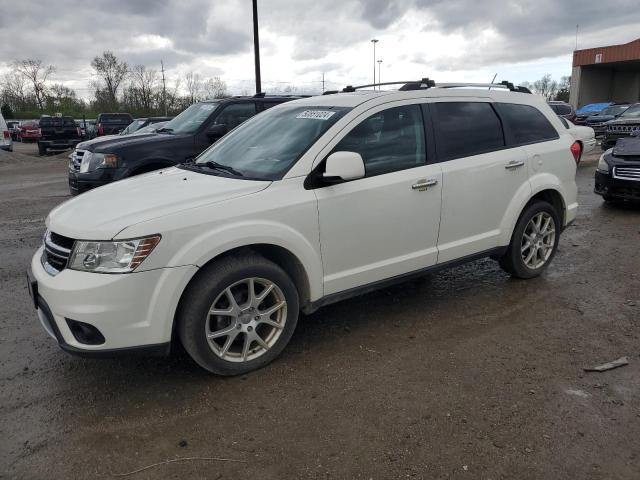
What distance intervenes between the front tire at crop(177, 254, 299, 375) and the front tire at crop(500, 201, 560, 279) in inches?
94.7

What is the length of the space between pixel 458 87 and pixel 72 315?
359 cm

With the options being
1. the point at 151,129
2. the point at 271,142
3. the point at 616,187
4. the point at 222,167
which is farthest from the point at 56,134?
the point at 271,142

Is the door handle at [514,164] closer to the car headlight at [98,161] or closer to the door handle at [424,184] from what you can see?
the door handle at [424,184]

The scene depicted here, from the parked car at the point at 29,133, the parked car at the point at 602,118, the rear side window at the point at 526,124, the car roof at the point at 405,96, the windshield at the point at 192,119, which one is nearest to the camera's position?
the car roof at the point at 405,96

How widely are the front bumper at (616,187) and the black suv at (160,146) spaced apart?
566cm

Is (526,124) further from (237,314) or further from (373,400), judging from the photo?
(237,314)

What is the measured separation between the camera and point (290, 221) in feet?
11.2

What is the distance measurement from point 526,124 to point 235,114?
4.96 metres

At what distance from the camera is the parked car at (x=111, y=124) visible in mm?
25469

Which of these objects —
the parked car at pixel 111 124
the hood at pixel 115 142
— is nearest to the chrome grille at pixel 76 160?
the hood at pixel 115 142

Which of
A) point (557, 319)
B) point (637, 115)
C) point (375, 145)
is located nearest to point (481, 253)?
point (557, 319)

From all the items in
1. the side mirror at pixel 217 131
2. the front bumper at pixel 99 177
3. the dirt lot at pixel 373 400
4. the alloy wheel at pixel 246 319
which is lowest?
the dirt lot at pixel 373 400

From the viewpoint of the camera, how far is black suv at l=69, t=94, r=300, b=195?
24.4 ft

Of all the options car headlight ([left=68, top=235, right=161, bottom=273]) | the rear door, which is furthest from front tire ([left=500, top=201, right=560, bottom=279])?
car headlight ([left=68, top=235, right=161, bottom=273])
